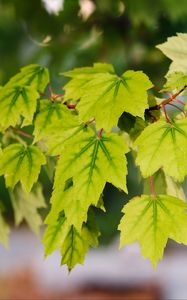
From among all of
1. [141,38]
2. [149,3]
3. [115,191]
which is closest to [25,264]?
[115,191]

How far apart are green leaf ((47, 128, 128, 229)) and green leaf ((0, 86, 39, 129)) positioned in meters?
0.24

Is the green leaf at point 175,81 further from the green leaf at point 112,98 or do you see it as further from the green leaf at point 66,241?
the green leaf at point 66,241

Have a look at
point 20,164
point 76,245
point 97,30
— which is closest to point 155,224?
point 76,245

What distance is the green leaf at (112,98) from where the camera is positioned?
6.10 ft

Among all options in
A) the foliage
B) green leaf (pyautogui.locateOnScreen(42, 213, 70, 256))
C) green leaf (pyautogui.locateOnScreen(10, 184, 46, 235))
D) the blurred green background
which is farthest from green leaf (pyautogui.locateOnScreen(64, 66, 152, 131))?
the blurred green background

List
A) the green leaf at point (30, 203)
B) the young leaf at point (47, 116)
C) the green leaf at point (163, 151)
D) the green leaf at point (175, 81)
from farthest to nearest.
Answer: the green leaf at point (30, 203) < the young leaf at point (47, 116) < the green leaf at point (175, 81) < the green leaf at point (163, 151)

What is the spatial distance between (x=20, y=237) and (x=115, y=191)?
3.53m

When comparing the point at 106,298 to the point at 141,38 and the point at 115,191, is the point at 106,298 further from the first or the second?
the point at 141,38

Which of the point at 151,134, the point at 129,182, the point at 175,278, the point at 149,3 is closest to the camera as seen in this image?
the point at 151,134

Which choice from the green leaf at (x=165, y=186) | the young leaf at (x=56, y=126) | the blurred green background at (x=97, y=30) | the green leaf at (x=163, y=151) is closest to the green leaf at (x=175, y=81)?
the green leaf at (x=163, y=151)

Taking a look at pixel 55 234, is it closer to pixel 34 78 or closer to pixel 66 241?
pixel 66 241

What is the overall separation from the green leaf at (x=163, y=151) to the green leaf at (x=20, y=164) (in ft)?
1.22

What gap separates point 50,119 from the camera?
2.09 meters

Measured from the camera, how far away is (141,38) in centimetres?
630
